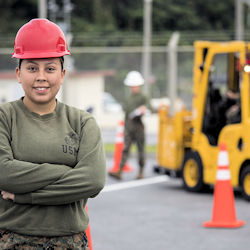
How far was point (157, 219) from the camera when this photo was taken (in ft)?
32.6

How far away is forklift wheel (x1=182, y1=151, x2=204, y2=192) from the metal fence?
1034 centimetres

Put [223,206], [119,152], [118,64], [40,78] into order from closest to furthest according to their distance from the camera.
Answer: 1. [40,78]
2. [223,206]
3. [119,152]
4. [118,64]

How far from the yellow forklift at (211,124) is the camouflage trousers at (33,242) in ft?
26.2

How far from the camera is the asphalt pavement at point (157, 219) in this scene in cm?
826

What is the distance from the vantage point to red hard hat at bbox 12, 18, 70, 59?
12.3ft

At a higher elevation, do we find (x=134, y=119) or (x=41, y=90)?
(x=41, y=90)

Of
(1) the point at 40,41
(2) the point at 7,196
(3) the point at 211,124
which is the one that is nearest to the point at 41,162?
(2) the point at 7,196

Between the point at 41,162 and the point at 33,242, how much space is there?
1.18ft

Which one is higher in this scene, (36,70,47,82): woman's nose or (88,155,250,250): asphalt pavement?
(36,70,47,82): woman's nose

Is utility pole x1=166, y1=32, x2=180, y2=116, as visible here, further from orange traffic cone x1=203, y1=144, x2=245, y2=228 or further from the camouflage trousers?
the camouflage trousers

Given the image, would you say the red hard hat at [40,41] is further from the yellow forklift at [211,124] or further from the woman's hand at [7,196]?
the yellow forklift at [211,124]

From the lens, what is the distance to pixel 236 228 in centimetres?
919

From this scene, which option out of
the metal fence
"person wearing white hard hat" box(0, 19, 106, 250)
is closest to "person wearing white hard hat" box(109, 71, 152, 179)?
the metal fence

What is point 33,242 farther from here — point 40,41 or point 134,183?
point 134,183
